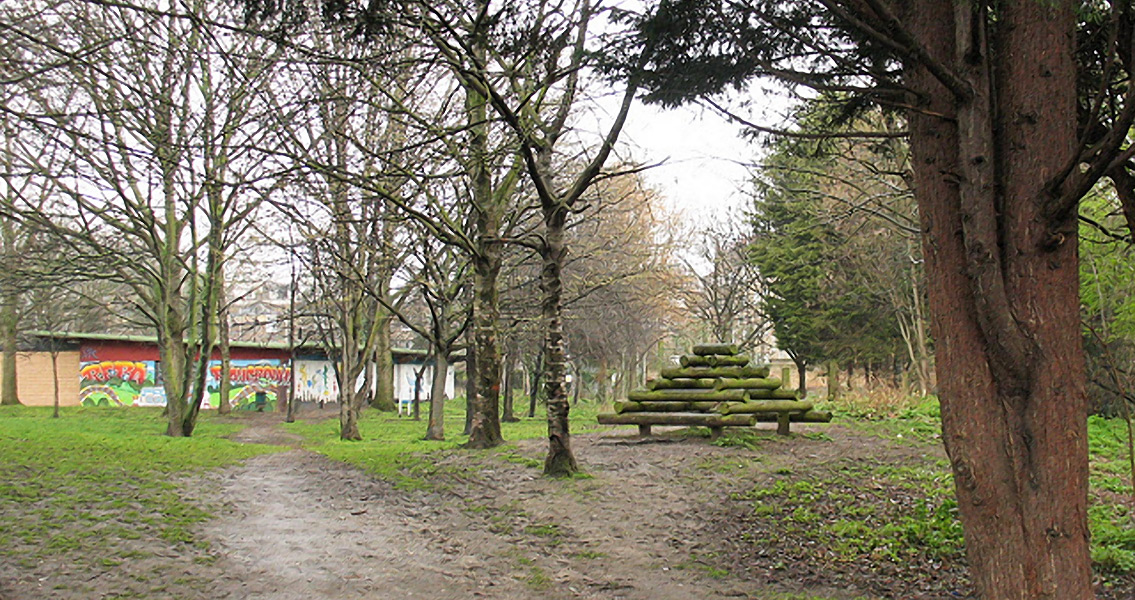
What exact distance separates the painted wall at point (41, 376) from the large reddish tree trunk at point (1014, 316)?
38967 mm

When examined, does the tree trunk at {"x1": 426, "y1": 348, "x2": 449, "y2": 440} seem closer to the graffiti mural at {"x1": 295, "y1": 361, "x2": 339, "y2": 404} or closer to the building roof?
the building roof

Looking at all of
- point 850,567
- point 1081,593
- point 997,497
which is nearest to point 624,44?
point 997,497

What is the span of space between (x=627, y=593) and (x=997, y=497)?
3131mm

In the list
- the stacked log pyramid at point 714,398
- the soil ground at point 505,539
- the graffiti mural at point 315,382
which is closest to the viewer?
the soil ground at point 505,539

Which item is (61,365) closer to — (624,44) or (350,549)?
(350,549)

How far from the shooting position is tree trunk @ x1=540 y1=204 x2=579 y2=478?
10094 millimetres

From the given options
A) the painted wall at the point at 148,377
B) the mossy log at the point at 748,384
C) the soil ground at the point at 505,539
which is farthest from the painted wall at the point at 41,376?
the mossy log at the point at 748,384

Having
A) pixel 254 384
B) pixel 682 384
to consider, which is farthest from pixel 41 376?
pixel 682 384

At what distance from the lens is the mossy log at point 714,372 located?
13.7 meters

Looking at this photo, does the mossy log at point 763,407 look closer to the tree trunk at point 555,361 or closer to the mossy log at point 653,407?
the mossy log at point 653,407

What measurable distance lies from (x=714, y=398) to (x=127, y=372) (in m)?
31.6

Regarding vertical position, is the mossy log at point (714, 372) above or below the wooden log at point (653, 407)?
above

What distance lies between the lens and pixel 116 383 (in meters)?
36.2

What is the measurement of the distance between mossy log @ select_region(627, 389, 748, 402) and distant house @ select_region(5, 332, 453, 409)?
21.1m
